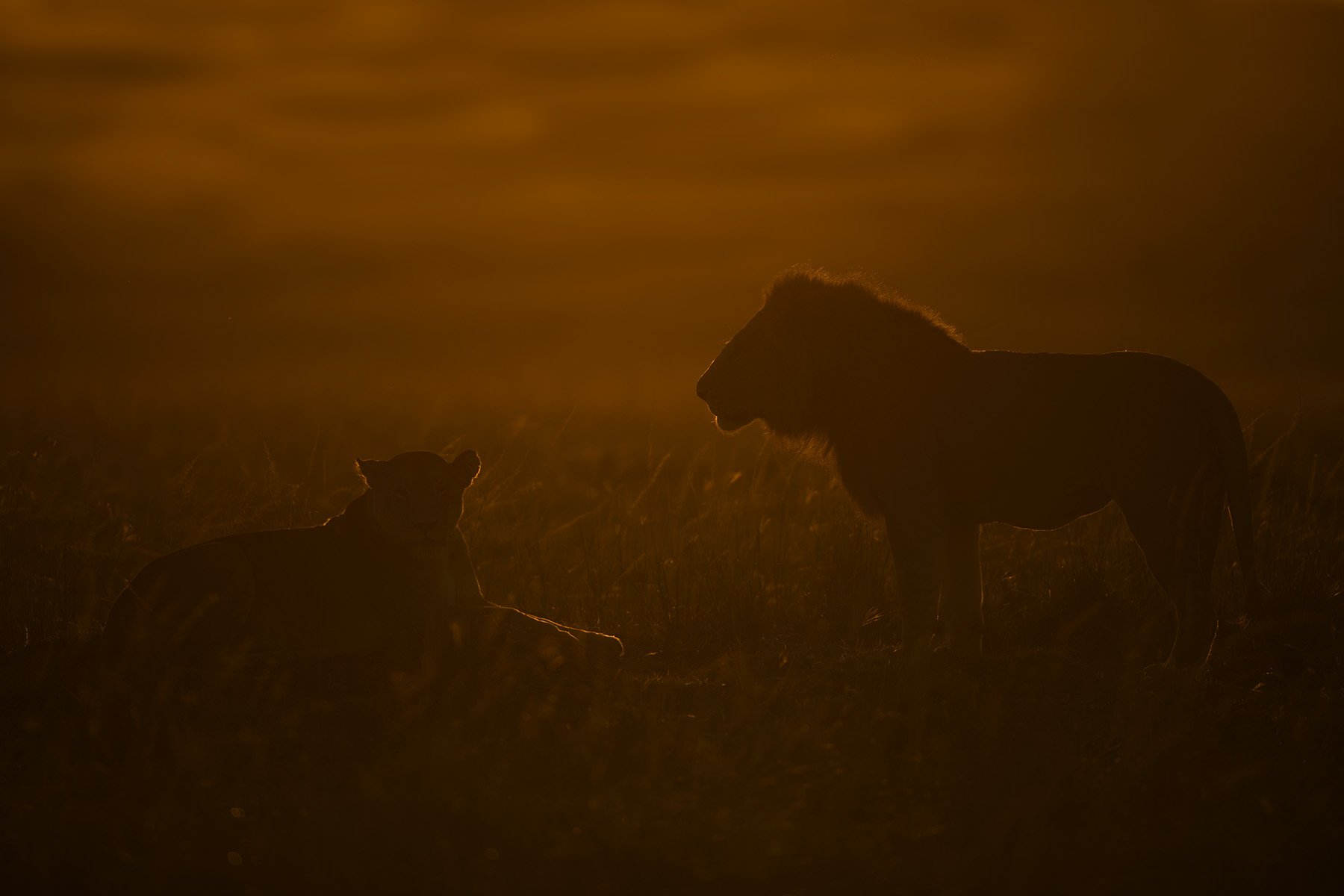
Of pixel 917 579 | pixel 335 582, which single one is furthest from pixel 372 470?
pixel 917 579

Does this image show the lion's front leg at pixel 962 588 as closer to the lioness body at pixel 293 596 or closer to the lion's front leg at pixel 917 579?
the lion's front leg at pixel 917 579

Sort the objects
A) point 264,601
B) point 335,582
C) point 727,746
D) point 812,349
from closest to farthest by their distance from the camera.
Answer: point 727,746, point 264,601, point 335,582, point 812,349

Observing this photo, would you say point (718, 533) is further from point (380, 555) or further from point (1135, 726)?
point (1135, 726)

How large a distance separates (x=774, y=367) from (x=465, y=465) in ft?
5.47

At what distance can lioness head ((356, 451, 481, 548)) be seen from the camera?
5832 millimetres

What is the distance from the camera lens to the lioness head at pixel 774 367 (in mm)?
6402

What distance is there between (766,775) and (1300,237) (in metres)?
61.2

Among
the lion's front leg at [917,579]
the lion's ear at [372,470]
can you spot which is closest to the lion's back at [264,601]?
the lion's ear at [372,470]

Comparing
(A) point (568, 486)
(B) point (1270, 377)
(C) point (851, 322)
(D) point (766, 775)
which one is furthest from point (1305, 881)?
(B) point (1270, 377)

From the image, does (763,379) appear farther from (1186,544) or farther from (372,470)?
(1186,544)

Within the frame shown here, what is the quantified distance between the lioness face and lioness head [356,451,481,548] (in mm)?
1383

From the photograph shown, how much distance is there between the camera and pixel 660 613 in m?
6.95

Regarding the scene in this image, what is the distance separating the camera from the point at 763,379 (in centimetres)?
645

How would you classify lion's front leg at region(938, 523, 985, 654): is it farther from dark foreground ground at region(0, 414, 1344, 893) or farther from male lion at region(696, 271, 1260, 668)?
dark foreground ground at region(0, 414, 1344, 893)
